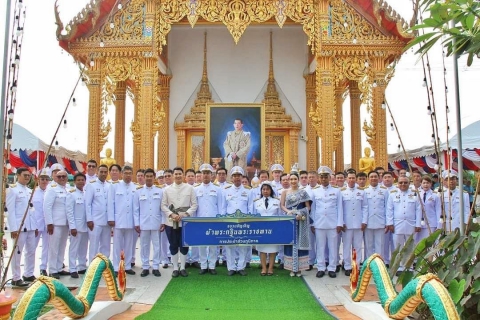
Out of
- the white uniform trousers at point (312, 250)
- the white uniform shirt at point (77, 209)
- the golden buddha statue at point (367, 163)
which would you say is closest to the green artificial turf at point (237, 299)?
the white uniform trousers at point (312, 250)

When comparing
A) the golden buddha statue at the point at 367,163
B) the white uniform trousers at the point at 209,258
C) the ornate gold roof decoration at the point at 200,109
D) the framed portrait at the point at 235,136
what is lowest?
the white uniform trousers at the point at 209,258

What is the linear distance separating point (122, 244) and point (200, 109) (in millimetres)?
7272

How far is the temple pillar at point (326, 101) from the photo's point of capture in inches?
420

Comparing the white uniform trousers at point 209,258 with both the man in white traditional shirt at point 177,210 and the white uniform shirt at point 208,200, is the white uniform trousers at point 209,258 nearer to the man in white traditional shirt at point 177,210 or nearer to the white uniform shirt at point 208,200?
the man in white traditional shirt at point 177,210

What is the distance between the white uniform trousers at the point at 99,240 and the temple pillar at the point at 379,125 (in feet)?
21.6

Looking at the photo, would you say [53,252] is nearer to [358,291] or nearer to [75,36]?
[358,291]

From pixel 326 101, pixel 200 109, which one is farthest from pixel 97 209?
pixel 200 109

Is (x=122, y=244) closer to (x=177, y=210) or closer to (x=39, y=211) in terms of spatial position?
(x=177, y=210)

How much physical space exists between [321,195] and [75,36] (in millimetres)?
7277

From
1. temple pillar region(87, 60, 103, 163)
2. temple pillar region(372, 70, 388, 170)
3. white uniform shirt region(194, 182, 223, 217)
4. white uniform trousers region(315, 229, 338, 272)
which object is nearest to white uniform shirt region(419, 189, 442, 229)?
white uniform trousers region(315, 229, 338, 272)

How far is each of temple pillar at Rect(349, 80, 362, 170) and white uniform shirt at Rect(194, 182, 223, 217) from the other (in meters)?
6.42

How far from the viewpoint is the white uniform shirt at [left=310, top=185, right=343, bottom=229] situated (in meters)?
6.57

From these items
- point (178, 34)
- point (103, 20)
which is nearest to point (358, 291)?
point (103, 20)

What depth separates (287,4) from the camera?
11.0m
